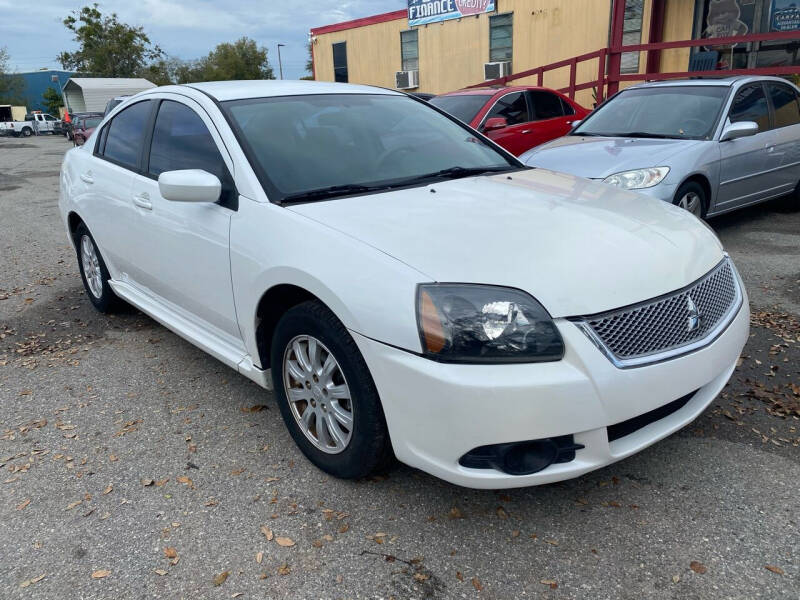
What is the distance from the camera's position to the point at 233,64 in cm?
6353

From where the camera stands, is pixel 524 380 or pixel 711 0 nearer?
pixel 524 380

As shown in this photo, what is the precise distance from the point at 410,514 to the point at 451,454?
0.48 meters

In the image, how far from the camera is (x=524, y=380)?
2.11 m

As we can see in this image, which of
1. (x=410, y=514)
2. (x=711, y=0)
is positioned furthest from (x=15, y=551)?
(x=711, y=0)

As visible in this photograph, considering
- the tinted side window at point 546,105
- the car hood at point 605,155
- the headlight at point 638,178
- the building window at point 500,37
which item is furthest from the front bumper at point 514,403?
the building window at point 500,37

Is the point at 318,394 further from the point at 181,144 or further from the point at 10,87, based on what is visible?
A: the point at 10,87

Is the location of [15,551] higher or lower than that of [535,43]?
lower

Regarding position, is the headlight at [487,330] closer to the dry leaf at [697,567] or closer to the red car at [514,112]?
the dry leaf at [697,567]

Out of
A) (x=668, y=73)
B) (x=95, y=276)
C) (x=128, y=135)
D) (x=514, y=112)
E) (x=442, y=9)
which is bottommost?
(x=95, y=276)

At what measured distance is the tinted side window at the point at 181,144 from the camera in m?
3.21

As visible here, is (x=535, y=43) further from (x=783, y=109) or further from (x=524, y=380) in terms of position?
(x=524, y=380)

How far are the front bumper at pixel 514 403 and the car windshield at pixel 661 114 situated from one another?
4572 millimetres

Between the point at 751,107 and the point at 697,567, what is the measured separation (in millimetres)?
5726

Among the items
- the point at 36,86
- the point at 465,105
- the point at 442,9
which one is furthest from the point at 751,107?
the point at 36,86
